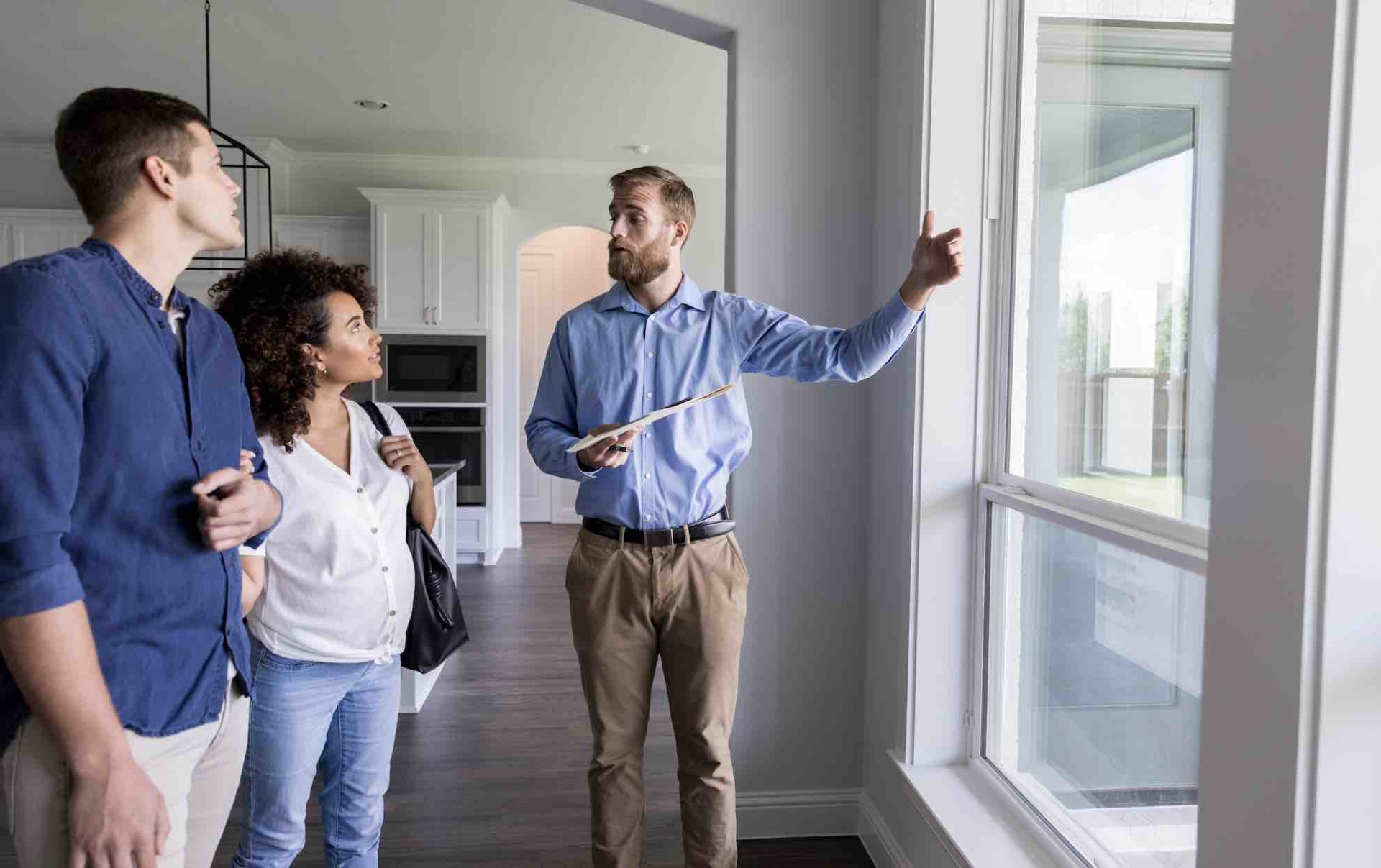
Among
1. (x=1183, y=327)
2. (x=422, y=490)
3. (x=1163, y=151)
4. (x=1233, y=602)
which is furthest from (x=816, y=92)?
(x=1233, y=602)

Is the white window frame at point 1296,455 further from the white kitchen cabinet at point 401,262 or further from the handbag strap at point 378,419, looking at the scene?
the white kitchen cabinet at point 401,262

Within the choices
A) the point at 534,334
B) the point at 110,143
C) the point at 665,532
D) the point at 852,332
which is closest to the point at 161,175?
the point at 110,143

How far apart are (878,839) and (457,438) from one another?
4.86 m

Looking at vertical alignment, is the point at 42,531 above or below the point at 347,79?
below

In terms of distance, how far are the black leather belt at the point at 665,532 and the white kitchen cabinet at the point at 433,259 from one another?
4.86 m

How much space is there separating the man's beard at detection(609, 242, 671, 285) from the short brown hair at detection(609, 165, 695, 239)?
81 millimetres

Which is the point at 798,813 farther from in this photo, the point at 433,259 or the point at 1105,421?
the point at 433,259

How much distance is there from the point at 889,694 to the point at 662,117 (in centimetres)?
442

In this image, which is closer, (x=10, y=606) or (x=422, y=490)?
(x=10, y=606)

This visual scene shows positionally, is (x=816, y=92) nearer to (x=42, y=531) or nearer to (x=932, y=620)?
(x=932, y=620)

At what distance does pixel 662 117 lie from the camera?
5.87 meters

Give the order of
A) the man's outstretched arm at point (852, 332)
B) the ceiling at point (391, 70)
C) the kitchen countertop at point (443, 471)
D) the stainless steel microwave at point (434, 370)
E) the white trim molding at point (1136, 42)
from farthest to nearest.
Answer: the stainless steel microwave at point (434, 370) < the ceiling at point (391, 70) < the kitchen countertop at point (443, 471) < the man's outstretched arm at point (852, 332) < the white trim molding at point (1136, 42)

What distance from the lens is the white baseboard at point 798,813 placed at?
2.61 meters

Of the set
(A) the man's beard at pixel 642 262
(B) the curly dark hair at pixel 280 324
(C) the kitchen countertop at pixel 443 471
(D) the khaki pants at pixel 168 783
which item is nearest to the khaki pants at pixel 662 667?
(A) the man's beard at pixel 642 262
